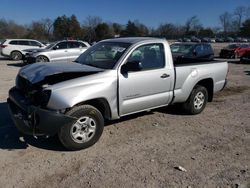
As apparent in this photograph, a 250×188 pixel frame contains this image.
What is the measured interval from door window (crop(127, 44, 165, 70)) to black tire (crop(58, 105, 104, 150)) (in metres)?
1.26

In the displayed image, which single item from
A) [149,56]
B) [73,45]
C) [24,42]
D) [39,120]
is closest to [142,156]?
[39,120]

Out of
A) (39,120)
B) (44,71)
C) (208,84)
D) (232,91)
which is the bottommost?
(232,91)

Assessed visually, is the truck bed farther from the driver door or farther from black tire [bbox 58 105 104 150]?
black tire [bbox 58 105 104 150]

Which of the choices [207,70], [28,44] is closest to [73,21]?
[28,44]

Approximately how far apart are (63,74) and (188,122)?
2987 mm

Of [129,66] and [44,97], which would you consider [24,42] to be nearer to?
[129,66]

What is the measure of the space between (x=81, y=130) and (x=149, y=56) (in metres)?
2.05

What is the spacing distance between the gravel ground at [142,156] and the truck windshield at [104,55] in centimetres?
131

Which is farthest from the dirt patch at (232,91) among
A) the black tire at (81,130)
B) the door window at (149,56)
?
the black tire at (81,130)

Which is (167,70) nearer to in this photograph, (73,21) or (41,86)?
(41,86)

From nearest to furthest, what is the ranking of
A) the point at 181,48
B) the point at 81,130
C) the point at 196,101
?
the point at 81,130 < the point at 196,101 < the point at 181,48

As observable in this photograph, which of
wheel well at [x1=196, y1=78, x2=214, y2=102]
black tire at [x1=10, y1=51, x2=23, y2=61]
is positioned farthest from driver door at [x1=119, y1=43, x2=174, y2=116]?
black tire at [x1=10, y1=51, x2=23, y2=61]

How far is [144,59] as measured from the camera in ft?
18.6

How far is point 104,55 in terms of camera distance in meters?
5.75
